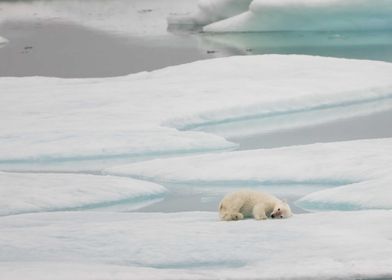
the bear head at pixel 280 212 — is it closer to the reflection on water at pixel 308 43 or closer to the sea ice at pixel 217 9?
the reflection on water at pixel 308 43

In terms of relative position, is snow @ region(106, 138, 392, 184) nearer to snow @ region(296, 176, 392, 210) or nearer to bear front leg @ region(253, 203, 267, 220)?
snow @ region(296, 176, 392, 210)

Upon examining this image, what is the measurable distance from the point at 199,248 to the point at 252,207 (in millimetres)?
689

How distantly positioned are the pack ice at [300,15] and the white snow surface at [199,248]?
10122 mm

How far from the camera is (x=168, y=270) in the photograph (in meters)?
4.63

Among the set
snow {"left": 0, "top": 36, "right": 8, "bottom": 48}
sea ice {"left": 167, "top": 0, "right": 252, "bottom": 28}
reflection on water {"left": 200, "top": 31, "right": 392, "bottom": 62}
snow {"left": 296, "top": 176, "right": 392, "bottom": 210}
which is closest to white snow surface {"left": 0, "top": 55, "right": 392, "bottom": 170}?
snow {"left": 296, "top": 176, "right": 392, "bottom": 210}

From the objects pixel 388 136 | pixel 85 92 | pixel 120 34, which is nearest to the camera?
pixel 388 136

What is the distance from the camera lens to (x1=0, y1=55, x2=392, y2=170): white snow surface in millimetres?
7605

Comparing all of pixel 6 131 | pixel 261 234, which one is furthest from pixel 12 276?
pixel 6 131

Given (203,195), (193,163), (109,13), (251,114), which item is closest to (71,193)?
(203,195)

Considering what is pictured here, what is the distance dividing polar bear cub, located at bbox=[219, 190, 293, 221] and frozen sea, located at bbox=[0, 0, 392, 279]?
8cm

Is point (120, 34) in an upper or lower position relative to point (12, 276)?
upper

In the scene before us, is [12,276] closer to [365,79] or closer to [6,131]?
[6,131]

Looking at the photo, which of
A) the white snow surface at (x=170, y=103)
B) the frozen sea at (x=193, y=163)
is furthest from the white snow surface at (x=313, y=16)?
the white snow surface at (x=170, y=103)

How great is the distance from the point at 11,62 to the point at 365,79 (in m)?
5.38
